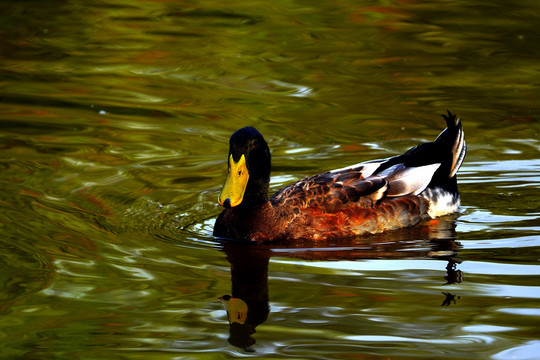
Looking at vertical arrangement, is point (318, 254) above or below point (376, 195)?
below

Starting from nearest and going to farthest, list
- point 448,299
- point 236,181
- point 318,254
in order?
point 448,299 < point 318,254 < point 236,181

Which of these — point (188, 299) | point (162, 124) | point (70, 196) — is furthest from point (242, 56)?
point (188, 299)

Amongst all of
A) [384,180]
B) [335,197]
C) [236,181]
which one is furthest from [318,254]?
[384,180]

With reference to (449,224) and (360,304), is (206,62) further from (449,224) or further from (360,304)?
(360,304)

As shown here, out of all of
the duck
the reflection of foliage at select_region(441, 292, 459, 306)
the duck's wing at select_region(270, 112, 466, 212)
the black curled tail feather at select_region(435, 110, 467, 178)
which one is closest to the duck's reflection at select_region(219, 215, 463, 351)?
the reflection of foliage at select_region(441, 292, 459, 306)

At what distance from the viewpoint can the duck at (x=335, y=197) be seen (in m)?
8.04

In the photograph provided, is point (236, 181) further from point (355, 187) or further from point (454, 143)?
point (454, 143)

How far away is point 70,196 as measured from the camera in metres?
8.86

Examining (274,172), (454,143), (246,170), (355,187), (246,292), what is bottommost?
(246,292)

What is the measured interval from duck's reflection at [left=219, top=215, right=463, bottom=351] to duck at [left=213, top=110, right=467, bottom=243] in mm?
128

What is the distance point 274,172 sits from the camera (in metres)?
9.90

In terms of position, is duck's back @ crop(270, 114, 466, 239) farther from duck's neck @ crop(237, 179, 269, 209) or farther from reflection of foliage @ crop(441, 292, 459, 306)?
reflection of foliage @ crop(441, 292, 459, 306)

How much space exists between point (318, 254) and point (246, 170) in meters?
0.98

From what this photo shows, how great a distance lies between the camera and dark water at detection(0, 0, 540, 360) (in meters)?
5.95
